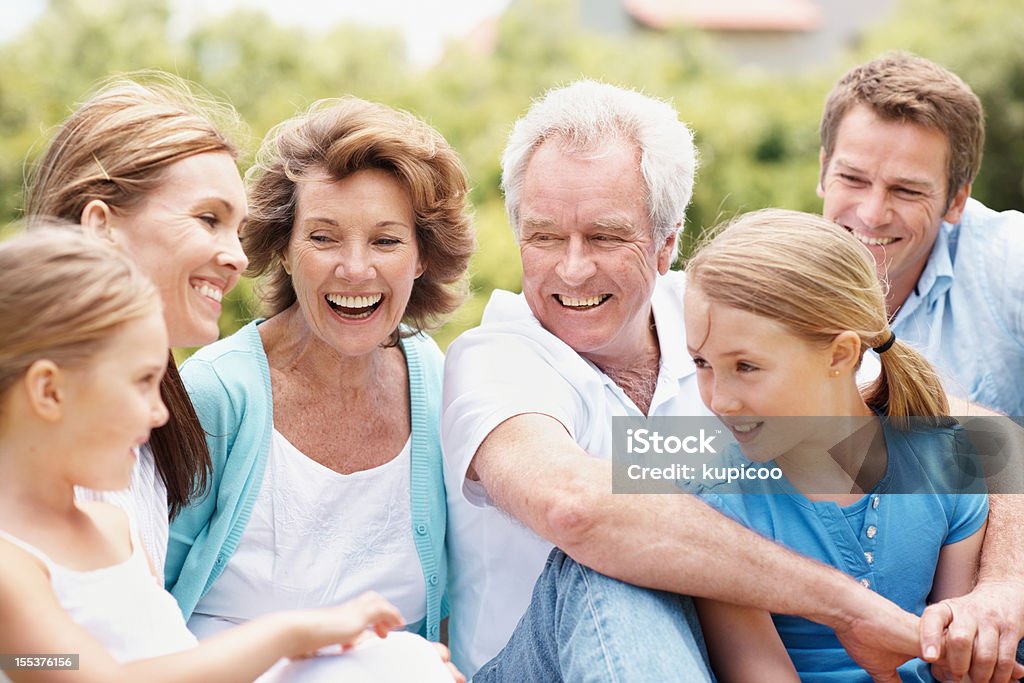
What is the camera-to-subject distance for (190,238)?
2.51m

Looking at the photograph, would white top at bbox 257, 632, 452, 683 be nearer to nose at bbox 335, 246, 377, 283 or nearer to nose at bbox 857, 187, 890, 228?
nose at bbox 335, 246, 377, 283

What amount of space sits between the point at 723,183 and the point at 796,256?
8310 millimetres

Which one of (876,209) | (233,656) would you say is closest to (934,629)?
(233,656)

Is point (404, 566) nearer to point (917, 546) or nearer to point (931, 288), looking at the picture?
point (917, 546)

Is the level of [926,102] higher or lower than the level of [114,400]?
higher

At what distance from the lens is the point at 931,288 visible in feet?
12.5

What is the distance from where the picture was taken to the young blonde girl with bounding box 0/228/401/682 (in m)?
1.82

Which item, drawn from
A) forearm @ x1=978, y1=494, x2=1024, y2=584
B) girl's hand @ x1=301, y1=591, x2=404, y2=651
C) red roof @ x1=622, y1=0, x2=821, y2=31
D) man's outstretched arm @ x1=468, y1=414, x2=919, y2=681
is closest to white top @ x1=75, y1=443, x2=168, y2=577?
girl's hand @ x1=301, y1=591, x2=404, y2=651

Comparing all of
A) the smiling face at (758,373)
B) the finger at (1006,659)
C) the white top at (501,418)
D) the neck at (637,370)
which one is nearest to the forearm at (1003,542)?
the finger at (1006,659)

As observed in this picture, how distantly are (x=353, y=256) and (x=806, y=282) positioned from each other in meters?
1.17

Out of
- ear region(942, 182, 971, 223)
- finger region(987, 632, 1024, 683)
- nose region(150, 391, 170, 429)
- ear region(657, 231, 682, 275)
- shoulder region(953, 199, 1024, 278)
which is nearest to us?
nose region(150, 391, 170, 429)

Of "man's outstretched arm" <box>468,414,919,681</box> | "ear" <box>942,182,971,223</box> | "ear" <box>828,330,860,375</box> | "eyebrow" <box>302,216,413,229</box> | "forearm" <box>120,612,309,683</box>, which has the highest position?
"ear" <box>942,182,971,223</box>

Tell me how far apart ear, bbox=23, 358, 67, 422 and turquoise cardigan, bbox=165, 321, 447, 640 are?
99cm

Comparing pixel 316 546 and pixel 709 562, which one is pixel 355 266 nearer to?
pixel 316 546
